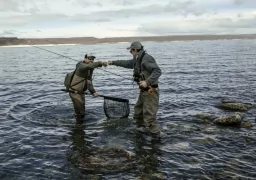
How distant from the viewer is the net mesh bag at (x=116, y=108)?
1390 centimetres

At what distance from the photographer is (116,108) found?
14.2m

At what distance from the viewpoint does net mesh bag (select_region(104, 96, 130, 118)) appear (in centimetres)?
1390

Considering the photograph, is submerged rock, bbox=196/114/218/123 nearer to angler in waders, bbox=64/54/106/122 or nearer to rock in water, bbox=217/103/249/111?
rock in water, bbox=217/103/249/111

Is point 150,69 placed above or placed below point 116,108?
above

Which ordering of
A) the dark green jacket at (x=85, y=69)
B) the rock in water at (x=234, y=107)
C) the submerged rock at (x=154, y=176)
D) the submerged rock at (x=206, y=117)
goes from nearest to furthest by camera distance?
the submerged rock at (x=154, y=176), the dark green jacket at (x=85, y=69), the submerged rock at (x=206, y=117), the rock in water at (x=234, y=107)

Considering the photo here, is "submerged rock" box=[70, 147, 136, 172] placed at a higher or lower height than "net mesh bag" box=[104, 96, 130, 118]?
lower

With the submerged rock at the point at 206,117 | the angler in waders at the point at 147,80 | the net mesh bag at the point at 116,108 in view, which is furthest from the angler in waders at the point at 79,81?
the submerged rock at the point at 206,117

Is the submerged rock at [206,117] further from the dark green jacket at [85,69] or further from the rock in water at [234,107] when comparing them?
the dark green jacket at [85,69]

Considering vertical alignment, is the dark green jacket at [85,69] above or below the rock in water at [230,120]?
above

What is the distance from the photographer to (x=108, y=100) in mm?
13859

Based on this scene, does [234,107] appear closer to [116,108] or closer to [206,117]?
[206,117]

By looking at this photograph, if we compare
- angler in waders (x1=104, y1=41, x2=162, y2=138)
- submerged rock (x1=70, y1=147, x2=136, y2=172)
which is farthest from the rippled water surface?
angler in waders (x1=104, y1=41, x2=162, y2=138)

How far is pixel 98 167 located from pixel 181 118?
273 inches

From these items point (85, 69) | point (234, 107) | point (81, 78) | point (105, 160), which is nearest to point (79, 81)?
point (81, 78)
